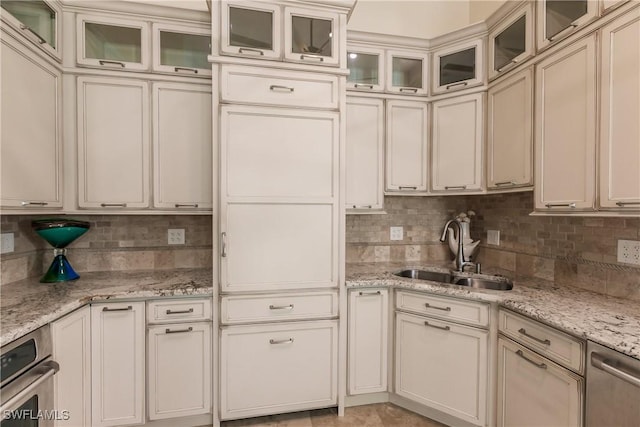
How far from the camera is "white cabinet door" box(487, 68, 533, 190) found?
1.98 m

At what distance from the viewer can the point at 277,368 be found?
6.75 ft

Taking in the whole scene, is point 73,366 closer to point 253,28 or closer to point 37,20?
point 37,20

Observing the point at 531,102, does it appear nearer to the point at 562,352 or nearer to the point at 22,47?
the point at 562,352

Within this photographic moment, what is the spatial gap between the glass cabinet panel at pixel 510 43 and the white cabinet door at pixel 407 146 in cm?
58

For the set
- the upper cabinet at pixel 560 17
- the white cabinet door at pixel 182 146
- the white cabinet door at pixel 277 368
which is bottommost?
the white cabinet door at pixel 277 368

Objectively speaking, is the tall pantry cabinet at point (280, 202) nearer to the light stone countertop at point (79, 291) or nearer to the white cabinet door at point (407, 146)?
the light stone countertop at point (79, 291)

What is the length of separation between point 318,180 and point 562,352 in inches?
60.1

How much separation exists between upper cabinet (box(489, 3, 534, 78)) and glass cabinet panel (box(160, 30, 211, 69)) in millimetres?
2085

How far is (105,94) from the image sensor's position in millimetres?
2111

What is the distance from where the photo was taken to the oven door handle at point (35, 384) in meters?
1.19

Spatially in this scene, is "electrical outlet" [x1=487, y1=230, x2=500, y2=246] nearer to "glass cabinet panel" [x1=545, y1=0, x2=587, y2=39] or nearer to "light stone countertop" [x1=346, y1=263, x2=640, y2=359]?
"light stone countertop" [x1=346, y1=263, x2=640, y2=359]

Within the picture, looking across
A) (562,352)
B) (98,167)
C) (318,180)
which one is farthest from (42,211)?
(562,352)

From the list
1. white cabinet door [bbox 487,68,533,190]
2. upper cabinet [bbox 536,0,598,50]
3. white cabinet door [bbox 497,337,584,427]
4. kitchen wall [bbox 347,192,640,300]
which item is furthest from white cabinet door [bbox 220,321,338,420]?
upper cabinet [bbox 536,0,598,50]

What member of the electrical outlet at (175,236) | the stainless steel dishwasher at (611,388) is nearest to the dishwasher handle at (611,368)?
the stainless steel dishwasher at (611,388)
